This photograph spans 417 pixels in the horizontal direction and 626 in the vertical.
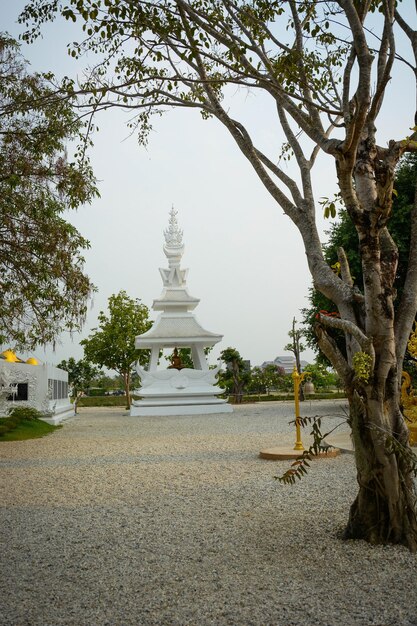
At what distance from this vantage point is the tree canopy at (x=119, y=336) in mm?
35250

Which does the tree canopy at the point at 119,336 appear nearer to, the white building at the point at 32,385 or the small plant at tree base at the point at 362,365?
the white building at the point at 32,385

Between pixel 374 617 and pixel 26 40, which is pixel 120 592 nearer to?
Result: pixel 374 617

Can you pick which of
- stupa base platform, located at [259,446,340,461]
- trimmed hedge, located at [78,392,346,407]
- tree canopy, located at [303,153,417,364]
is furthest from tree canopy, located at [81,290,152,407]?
stupa base platform, located at [259,446,340,461]

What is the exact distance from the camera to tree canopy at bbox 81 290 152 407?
35250 millimetres

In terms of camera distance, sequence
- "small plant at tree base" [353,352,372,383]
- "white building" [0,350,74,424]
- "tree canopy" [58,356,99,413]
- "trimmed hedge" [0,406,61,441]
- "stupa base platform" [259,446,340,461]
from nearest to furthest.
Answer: "small plant at tree base" [353,352,372,383] < "stupa base platform" [259,446,340,461] < "trimmed hedge" [0,406,61,441] < "white building" [0,350,74,424] < "tree canopy" [58,356,99,413]

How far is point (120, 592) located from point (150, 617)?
493 mm

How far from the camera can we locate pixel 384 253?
5.09 m

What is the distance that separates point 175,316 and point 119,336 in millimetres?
8591

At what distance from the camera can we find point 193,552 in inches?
190

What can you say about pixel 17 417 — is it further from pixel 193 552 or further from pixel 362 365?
pixel 362 365

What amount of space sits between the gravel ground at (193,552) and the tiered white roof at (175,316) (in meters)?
17.0

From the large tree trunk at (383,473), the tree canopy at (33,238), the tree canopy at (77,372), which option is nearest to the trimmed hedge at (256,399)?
the tree canopy at (77,372)

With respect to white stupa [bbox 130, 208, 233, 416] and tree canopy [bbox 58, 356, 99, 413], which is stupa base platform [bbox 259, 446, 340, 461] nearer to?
white stupa [bbox 130, 208, 233, 416]

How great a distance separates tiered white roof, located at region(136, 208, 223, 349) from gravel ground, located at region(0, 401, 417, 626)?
17.0 m
